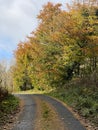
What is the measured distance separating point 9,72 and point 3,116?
1692 inches

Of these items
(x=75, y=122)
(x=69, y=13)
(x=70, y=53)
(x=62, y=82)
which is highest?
(x=69, y=13)

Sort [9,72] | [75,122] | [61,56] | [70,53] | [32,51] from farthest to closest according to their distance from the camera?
[9,72]
[32,51]
[61,56]
[70,53]
[75,122]

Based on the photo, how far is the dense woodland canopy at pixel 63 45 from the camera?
33.5 meters

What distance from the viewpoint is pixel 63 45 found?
3578cm

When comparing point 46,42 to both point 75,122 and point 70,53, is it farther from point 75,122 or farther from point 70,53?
point 75,122

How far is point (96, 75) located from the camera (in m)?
31.1

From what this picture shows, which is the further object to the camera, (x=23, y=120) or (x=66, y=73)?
(x=66, y=73)

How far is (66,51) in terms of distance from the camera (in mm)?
34688

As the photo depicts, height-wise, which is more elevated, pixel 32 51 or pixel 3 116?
pixel 32 51

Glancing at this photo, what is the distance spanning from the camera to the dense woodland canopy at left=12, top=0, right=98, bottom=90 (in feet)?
110

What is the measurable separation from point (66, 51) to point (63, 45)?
1386 mm

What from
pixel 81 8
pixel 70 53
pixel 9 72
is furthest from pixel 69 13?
pixel 9 72

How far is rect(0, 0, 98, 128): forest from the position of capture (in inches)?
1282

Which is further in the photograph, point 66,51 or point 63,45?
point 63,45
